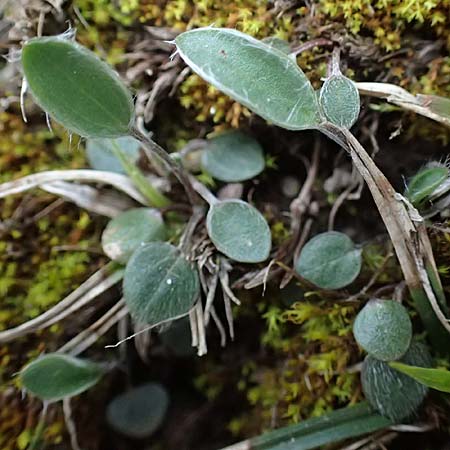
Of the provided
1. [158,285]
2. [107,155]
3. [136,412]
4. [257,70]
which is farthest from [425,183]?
[136,412]

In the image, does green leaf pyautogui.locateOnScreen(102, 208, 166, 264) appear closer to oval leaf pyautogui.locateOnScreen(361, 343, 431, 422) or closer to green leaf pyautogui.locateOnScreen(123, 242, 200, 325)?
green leaf pyautogui.locateOnScreen(123, 242, 200, 325)

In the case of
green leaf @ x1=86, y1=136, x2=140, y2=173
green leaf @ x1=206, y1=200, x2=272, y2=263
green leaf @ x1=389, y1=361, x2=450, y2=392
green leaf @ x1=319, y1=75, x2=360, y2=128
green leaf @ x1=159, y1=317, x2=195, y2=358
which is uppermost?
green leaf @ x1=319, y1=75, x2=360, y2=128

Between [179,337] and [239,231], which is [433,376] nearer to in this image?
[239,231]

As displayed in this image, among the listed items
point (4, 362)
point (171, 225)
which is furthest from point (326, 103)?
point (4, 362)

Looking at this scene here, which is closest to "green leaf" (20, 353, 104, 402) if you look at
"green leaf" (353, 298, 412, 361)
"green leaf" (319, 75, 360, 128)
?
"green leaf" (353, 298, 412, 361)

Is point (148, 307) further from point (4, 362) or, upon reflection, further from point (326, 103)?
point (326, 103)
